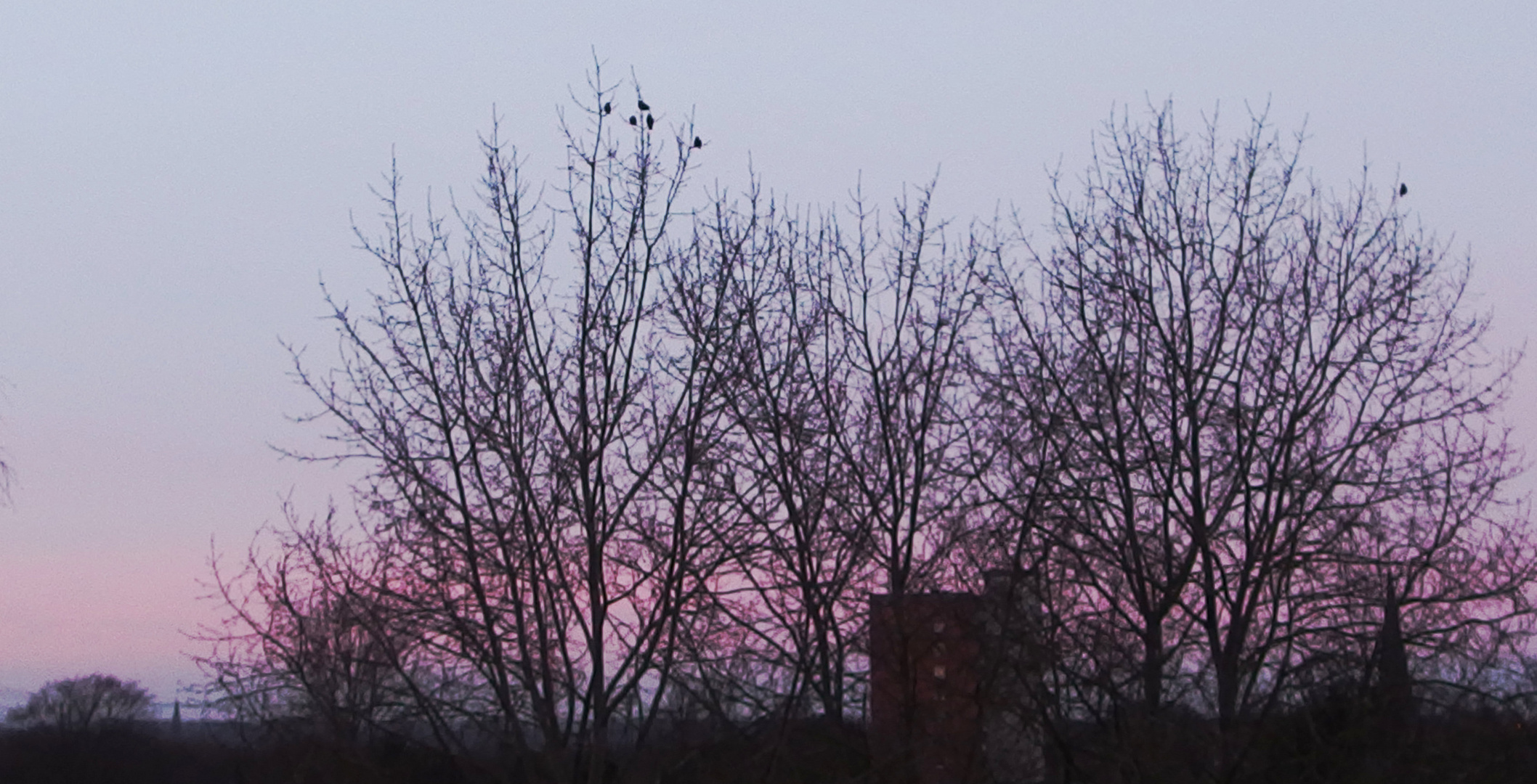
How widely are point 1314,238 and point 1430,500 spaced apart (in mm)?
2482

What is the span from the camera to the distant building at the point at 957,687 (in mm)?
12109

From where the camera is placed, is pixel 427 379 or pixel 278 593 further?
pixel 427 379

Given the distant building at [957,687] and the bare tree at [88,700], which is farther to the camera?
the bare tree at [88,700]

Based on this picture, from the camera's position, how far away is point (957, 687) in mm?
13391

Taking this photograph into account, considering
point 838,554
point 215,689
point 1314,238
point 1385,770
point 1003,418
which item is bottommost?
point 1385,770

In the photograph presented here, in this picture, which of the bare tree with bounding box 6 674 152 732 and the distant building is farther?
the bare tree with bounding box 6 674 152 732

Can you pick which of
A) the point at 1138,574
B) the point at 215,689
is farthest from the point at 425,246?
the point at 1138,574

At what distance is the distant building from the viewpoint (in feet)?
39.7

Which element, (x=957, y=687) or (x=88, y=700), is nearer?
(x=957, y=687)

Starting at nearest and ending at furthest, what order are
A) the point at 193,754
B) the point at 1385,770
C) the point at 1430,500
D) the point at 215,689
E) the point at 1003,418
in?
1. the point at 1385,770
2. the point at 215,689
3. the point at 1430,500
4. the point at 1003,418
5. the point at 193,754

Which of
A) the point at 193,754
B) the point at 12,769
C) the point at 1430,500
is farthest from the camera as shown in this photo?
the point at 193,754

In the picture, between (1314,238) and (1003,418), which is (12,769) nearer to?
(1003,418)

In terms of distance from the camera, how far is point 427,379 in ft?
40.7

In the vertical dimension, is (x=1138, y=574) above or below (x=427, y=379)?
below
